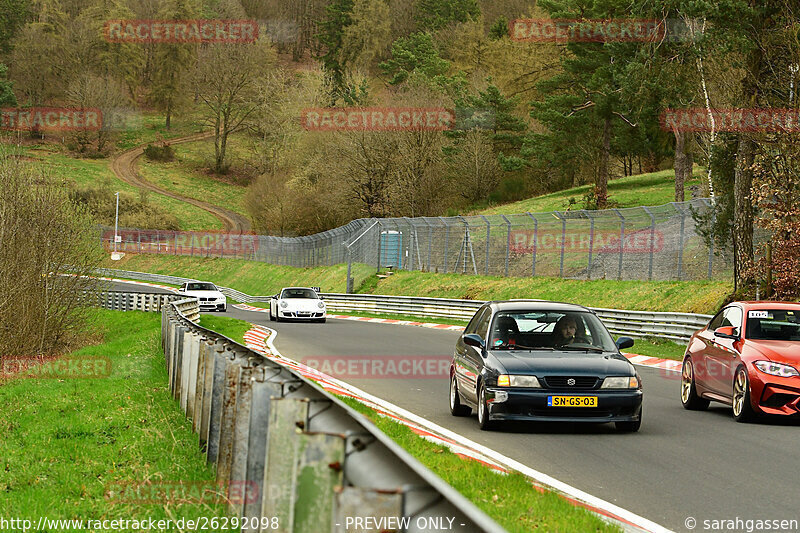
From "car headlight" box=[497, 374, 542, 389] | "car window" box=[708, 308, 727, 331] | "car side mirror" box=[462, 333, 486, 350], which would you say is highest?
"car window" box=[708, 308, 727, 331]

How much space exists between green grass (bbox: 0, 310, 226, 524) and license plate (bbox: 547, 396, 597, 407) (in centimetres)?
405

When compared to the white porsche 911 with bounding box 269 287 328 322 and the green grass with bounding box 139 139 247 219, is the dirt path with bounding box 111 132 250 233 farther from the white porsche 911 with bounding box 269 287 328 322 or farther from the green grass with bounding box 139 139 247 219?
the white porsche 911 with bounding box 269 287 328 322

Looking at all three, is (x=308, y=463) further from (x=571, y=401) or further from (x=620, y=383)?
(x=620, y=383)

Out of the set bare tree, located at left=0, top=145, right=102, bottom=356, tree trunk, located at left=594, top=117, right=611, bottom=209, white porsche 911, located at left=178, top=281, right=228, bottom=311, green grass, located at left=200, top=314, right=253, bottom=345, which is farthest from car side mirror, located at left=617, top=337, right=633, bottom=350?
tree trunk, located at left=594, top=117, right=611, bottom=209

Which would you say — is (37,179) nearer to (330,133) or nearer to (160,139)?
(330,133)

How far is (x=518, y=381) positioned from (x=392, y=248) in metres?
44.9

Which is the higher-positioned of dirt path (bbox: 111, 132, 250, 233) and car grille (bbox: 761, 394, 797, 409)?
dirt path (bbox: 111, 132, 250, 233)

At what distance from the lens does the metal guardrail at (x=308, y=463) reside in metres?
2.90

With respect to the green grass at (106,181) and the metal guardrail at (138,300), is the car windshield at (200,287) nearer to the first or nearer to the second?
the metal guardrail at (138,300)

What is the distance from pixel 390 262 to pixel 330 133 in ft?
83.8

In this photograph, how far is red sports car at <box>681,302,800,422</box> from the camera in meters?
12.4

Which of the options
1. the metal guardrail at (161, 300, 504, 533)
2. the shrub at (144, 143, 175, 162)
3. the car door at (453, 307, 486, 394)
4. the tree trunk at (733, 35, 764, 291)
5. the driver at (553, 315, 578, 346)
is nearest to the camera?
the metal guardrail at (161, 300, 504, 533)

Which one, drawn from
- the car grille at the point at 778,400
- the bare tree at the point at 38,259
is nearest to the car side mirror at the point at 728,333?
the car grille at the point at 778,400

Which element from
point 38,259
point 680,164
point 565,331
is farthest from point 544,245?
point 565,331
